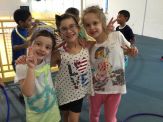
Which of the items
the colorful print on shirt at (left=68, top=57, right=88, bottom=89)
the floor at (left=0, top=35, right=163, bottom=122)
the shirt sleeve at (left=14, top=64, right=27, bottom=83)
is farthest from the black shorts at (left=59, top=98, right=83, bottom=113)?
the floor at (left=0, top=35, right=163, bottom=122)

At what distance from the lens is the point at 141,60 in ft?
16.4

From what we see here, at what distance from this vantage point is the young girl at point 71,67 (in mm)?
1597

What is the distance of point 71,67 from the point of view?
1622 mm

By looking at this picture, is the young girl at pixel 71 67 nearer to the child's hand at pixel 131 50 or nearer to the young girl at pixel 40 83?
the young girl at pixel 40 83

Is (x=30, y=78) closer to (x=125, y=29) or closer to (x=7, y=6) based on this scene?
(x=125, y=29)

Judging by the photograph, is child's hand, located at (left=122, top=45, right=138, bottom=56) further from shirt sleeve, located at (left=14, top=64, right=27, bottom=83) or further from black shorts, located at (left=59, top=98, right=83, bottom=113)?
shirt sleeve, located at (left=14, top=64, right=27, bottom=83)

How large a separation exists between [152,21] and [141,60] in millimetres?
2877

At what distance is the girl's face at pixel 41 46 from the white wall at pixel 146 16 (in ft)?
20.8

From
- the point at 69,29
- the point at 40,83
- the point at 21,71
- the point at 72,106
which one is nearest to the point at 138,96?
the point at 72,106

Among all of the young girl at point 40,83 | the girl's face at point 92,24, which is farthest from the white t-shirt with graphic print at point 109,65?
the young girl at point 40,83

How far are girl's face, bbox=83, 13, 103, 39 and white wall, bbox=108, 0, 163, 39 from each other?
5959mm

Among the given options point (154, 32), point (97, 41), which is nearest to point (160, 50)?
point (154, 32)

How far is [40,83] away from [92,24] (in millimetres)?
600

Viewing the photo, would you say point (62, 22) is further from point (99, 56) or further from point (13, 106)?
point (13, 106)
